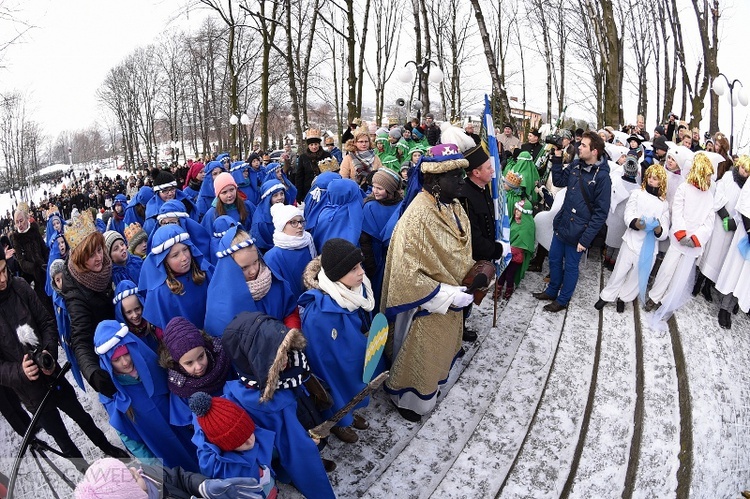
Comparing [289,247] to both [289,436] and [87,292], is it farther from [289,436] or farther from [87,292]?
[289,436]

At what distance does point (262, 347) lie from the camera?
2416 millimetres

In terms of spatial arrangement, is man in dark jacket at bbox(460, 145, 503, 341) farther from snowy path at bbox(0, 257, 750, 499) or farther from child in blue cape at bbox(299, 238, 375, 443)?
child in blue cape at bbox(299, 238, 375, 443)

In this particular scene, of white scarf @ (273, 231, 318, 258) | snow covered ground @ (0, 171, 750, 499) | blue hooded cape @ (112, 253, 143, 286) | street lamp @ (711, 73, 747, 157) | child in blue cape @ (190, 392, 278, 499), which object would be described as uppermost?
street lamp @ (711, 73, 747, 157)

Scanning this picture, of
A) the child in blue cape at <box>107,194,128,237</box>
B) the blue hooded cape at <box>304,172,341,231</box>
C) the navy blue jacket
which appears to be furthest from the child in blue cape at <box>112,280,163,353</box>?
the child in blue cape at <box>107,194,128,237</box>

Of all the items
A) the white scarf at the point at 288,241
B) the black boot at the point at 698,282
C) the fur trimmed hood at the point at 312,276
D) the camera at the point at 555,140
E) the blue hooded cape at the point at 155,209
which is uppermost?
the camera at the point at 555,140

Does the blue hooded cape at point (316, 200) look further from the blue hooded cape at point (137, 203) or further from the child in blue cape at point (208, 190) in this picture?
the blue hooded cape at point (137, 203)

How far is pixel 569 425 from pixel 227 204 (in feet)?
14.5

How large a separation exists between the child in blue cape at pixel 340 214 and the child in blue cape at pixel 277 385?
2.01 metres

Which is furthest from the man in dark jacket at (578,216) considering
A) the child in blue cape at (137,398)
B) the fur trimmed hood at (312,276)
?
the child in blue cape at (137,398)

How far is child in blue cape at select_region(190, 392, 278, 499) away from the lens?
7.29ft

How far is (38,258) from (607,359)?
6.95 metres

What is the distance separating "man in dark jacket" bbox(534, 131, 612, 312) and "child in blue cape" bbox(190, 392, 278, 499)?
12.1ft

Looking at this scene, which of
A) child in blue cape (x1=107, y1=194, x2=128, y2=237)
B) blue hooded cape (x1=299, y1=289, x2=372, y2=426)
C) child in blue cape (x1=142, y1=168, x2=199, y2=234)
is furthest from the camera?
child in blue cape (x1=107, y1=194, x2=128, y2=237)

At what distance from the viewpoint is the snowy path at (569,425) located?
9.36 feet
